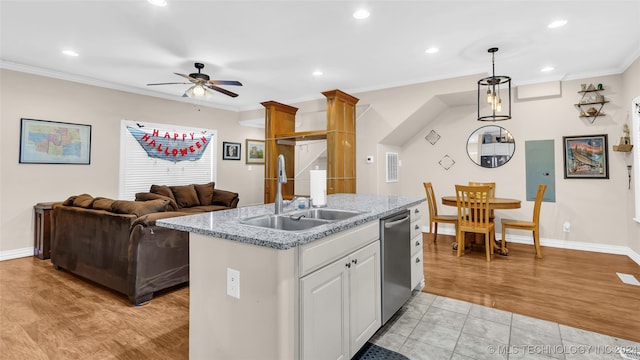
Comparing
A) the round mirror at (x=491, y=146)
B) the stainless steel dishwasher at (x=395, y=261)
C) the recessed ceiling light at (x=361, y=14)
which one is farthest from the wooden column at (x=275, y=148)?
the stainless steel dishwasher at (x=395, y=261)

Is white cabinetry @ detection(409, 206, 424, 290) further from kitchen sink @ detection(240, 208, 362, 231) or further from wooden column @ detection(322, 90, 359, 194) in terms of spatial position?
wooden column @ detection(322, 90, 359, 194)

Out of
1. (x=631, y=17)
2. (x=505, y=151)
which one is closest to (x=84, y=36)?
(x=631, y=17)

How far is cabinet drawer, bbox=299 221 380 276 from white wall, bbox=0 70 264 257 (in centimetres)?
492

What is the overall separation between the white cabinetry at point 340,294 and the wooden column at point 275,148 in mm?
3672

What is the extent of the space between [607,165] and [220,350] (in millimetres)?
5478

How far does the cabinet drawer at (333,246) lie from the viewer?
1401 millimetres

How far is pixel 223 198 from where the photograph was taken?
590 centimetres

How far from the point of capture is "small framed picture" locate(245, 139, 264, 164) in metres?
7.33

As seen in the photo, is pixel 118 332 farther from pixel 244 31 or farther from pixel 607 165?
pixel 607 165

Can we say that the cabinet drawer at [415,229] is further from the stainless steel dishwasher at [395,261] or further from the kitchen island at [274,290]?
the kitchen island at [274,290]

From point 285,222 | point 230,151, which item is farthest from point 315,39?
point 230,151

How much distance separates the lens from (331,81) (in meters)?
4.96

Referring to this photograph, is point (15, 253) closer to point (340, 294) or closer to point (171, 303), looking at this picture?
point (171, 303)

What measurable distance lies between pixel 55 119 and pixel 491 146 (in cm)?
686
